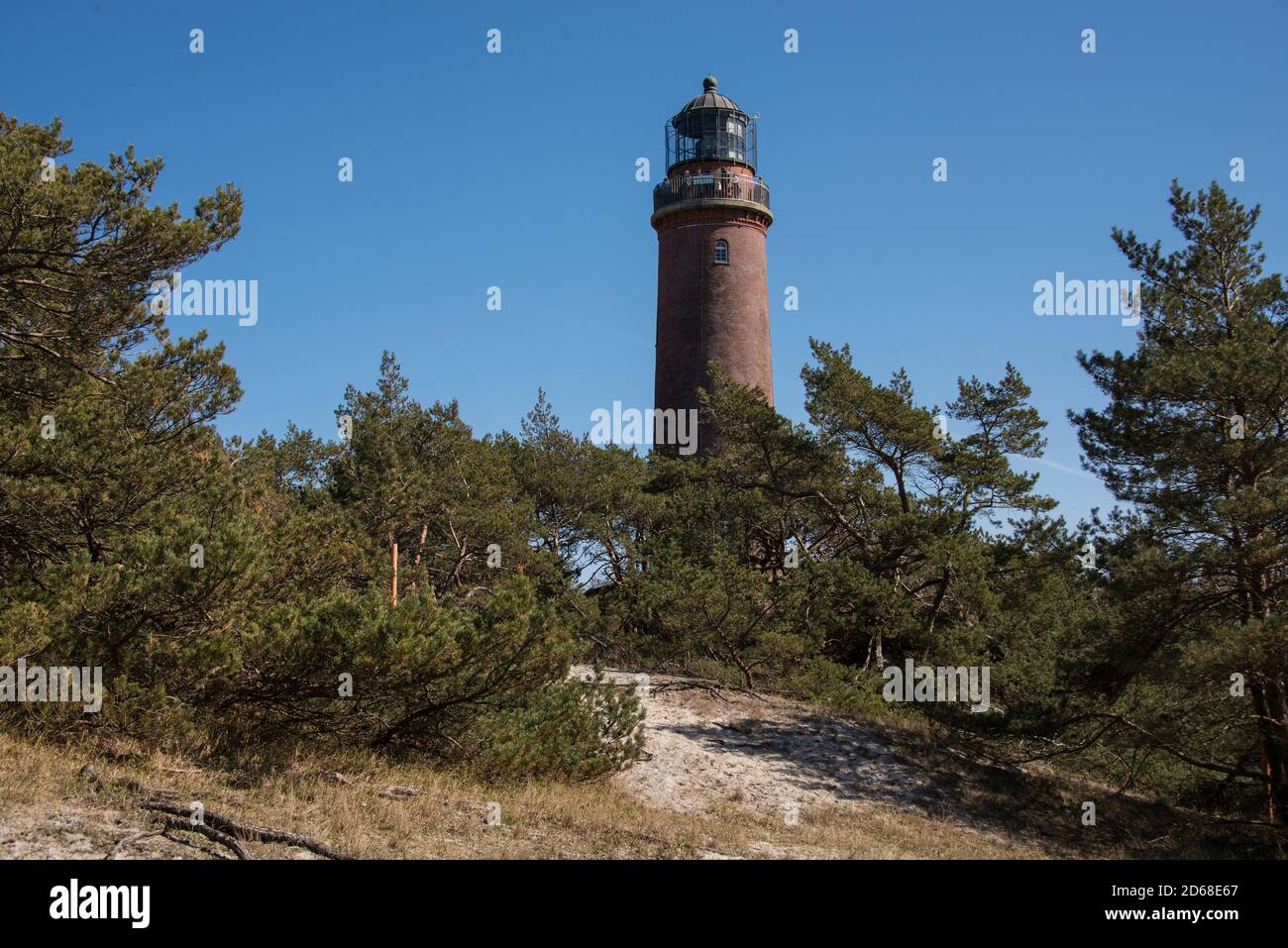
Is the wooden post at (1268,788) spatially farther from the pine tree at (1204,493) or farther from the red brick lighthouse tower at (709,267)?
the red brick lighthouse tower at (709,267)

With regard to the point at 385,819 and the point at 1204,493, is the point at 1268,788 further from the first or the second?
the point at 385,819

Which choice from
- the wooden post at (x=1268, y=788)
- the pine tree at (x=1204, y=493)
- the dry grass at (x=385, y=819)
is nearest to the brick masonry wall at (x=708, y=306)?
the pine tree at (x=1204, y=493)

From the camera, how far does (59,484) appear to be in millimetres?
11570

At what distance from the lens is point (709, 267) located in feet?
110

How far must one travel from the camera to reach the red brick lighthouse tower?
3328 centimetres

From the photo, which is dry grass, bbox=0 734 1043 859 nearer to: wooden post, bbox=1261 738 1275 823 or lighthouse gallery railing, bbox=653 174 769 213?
wooden post, bbox=1261 738 1275 823

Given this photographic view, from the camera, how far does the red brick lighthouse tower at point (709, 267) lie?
33.3m

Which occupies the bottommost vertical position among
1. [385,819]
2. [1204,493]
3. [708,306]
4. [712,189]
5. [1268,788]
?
[1268,788]

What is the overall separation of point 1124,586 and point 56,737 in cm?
1374

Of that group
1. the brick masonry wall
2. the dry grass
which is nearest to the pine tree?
the dry grass

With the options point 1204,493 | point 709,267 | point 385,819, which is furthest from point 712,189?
point 385,819
